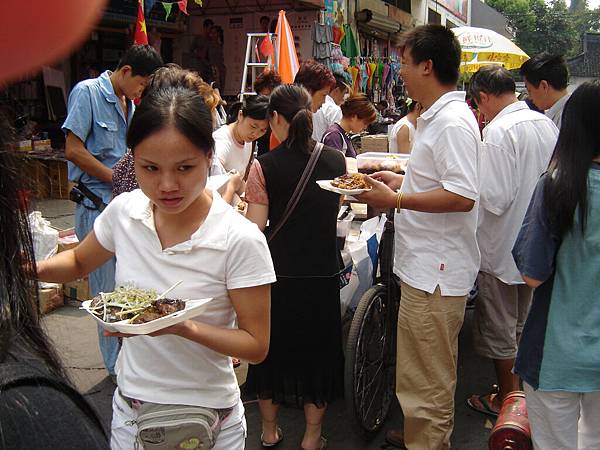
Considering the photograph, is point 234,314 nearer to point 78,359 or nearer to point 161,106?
point 161,106

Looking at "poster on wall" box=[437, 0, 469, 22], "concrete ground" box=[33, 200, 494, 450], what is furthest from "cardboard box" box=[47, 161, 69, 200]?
"poster on wall" box=[437, 0, 469, 22]

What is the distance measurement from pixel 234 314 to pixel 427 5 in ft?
76.8

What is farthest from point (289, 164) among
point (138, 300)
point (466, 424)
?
point (466, 424)

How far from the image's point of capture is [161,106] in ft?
5.91

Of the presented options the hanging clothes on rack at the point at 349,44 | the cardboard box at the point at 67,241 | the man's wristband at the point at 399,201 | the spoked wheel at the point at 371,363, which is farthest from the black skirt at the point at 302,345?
the hanging clothes on rack at the point at 349,44

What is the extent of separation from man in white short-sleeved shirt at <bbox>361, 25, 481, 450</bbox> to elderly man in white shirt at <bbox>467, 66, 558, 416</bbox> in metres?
0.80

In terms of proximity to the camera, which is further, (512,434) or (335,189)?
(335,189)

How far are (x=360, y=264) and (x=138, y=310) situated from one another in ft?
8.30

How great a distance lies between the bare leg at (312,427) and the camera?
3.35m

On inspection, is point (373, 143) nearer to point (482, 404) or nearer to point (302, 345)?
point (482, 404)

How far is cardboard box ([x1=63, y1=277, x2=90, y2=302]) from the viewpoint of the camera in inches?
208

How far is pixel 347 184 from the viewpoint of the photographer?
2.95 metres

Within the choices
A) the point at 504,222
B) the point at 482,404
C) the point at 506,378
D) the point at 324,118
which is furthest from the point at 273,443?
the point at 324,118

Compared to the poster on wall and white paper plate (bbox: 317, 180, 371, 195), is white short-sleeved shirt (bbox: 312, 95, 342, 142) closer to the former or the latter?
white paper plate (bbox: 317, 180, 371, 195)
